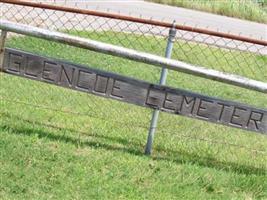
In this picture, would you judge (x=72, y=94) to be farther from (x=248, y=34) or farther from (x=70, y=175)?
(x=248, y=34)

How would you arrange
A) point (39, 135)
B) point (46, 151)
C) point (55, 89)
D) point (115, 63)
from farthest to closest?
point (115, 63) < point (55, 89) < point (39, 135) < point (46, 151)

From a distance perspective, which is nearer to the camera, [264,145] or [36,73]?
[36,73]

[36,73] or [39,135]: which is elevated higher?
[36,73]

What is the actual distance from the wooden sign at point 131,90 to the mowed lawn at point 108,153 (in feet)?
1.64

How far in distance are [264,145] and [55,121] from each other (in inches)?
92.1

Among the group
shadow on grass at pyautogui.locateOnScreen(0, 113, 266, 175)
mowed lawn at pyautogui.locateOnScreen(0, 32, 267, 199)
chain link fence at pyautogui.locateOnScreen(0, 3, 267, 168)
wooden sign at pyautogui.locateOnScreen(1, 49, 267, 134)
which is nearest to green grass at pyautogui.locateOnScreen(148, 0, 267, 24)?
chain link fence at pyautogui.locateOnScreen(0, 3, 267, 168)

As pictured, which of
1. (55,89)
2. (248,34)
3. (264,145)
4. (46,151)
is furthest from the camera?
(248,34)

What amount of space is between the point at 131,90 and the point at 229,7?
14793mm

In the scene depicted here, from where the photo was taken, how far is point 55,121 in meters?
4.80

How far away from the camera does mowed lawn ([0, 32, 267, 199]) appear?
3.71 m

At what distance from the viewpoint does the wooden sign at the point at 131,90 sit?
4.06 metres

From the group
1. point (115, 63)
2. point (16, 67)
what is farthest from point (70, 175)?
point (115, 63)

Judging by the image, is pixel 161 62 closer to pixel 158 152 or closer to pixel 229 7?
pixel 158 152

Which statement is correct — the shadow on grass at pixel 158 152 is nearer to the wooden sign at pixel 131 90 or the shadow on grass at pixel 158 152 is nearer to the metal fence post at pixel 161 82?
the metal fence post at pixel 161 82
